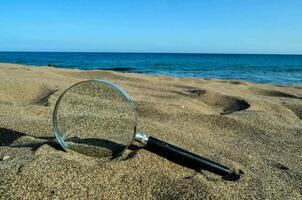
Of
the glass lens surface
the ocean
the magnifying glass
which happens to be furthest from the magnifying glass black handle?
the ocean

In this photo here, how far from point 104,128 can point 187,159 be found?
555 mm

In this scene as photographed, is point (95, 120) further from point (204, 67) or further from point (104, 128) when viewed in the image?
A: point (204, 67)

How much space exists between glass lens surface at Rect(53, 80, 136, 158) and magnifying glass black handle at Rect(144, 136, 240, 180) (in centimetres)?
19

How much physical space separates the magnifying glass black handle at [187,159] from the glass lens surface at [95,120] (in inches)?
7.7

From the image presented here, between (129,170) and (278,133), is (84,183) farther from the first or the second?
(278,133)

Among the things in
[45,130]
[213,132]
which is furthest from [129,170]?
[213,132]

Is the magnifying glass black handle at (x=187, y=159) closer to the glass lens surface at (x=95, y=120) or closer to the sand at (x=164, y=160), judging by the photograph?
the sand at (x=164, y=160)

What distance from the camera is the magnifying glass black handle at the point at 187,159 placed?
2.23 metres

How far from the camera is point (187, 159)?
2.26m

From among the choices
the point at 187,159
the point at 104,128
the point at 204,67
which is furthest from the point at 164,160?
the point at 204,67

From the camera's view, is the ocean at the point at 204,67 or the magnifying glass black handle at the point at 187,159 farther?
the ocean at the point at 204,67

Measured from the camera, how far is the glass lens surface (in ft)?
7.21

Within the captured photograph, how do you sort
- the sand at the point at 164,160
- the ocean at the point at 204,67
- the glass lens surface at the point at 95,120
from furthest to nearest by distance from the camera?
the ocean at the point at 204,67 < the glass lens surface at the point at 95,120 < the sand at the point at 164,160

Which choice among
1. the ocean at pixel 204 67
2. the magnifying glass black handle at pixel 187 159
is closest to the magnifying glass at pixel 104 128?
the magnifying glass black handle at pixel 187 159
